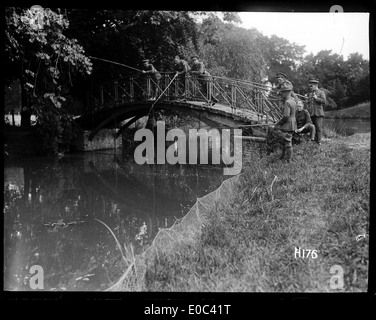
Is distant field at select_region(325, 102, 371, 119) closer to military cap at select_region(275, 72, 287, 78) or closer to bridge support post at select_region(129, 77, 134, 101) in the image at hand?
military cap at select_region(275, 72, 287, 78)

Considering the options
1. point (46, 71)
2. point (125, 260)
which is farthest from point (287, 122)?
point (46, 71)

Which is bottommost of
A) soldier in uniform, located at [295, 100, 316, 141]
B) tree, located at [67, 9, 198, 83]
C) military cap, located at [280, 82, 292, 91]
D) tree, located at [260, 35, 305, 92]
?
soldier in uniform, located at [295, 100, 316, 141]

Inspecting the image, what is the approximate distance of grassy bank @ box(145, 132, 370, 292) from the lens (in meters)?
2.50

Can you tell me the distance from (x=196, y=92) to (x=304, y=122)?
1022 mm

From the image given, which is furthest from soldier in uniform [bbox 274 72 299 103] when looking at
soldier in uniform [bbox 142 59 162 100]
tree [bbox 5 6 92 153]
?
tree [bbox 5 6 92 153]

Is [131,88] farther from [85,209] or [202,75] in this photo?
[85,209]

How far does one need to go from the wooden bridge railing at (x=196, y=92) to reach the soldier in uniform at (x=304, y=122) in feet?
0.54

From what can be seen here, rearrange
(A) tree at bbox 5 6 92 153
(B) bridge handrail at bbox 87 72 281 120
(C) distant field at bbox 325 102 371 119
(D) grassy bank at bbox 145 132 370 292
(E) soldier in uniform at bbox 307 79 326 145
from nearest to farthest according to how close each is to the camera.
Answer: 1. (D) grassy bank at bbox 145 132 370 292
2. (C) distant field at bbox 325 102 371 119
3. (E) soldier in uniform at bbox 307 79 326 145
4. (B) bridge handrail at bbox 87 72 281 120
5. (A) tree at bbox 5 6 92 153

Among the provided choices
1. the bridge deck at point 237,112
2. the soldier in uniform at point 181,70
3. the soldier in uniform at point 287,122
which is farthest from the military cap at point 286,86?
the soldier in uniform at point 181,70

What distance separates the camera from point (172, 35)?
2.96 m

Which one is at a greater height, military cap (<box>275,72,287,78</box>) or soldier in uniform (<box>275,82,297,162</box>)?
military cap (<box>275,72,287,78</box>)

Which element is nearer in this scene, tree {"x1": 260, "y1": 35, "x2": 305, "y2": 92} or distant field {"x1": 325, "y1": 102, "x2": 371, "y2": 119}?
distant field {"x1": 325, "y1": 102, "x2": 371, "y2": 119}

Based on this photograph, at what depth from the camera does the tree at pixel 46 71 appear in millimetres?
3184

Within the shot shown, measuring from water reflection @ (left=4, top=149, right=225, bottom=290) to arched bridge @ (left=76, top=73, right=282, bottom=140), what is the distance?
1.31 ft
